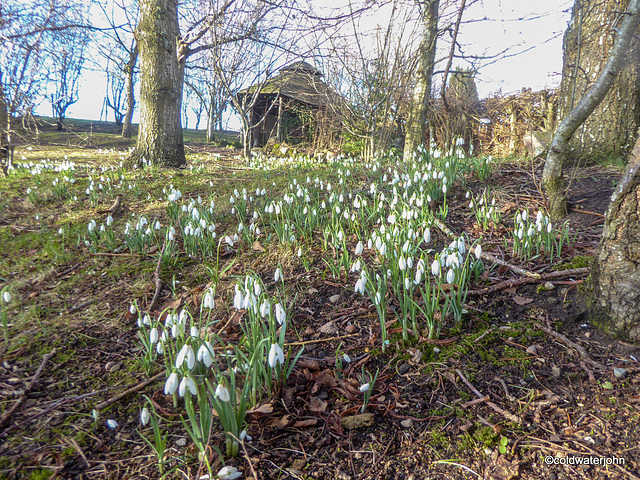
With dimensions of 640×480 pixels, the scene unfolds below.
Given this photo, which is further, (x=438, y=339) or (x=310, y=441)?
(x=438, y=339)

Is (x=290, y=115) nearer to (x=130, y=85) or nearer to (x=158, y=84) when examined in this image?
(x=130, y=85)

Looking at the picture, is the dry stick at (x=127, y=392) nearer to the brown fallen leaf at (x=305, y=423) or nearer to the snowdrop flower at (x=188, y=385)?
the snowdrop flower at (x=188, y=385)

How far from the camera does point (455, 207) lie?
429 centimetres

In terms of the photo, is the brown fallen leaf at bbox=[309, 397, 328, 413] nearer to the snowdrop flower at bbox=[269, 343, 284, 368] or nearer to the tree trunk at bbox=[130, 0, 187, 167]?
the snowdrop flower at bbox=[269, 343, 284, 368]

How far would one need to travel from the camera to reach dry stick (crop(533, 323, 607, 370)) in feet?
5.79

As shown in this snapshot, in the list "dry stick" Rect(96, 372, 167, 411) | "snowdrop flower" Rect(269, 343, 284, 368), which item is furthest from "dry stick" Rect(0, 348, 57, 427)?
"snowdrop flower" Rect(269, 343, 284, 368)

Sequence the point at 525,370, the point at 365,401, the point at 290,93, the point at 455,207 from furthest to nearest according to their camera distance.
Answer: the point at 290,93
the point at 455,207
the point at 525,370
the point at 365,401

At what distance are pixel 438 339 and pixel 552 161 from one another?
2245 mm

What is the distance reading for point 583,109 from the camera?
2906 mm

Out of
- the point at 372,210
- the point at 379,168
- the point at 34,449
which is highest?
the point at 379,168

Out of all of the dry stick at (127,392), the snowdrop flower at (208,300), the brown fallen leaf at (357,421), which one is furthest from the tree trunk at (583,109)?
→ the dry stick at (127,392)

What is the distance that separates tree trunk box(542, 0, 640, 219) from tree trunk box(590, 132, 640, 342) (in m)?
1.23

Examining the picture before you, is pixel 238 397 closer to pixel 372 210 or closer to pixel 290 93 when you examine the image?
pixel 372 210

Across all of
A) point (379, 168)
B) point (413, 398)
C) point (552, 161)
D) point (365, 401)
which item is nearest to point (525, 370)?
point (413, 398)
